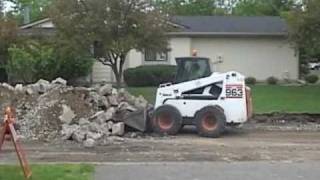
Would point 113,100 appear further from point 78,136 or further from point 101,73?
point 101,73

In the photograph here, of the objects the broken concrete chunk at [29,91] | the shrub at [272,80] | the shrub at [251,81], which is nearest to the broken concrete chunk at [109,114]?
the broken concrete chunk at [29,91]

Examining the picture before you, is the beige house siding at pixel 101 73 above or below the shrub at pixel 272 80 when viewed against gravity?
above

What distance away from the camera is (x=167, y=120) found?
63.9ft

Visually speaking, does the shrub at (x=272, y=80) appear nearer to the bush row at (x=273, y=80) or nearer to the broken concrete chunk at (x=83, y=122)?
the bush row at (x=273, y=80)

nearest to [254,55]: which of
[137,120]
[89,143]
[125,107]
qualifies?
[125,107]

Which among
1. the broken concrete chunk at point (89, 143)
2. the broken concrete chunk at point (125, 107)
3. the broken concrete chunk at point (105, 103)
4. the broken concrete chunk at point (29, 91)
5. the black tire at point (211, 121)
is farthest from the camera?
the broken concrete chunk at point (29, 91)

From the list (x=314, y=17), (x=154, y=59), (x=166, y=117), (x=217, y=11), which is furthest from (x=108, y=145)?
(x=217, y=11)

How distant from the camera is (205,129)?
19.2 metres

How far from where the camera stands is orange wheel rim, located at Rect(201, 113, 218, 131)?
1909 cm

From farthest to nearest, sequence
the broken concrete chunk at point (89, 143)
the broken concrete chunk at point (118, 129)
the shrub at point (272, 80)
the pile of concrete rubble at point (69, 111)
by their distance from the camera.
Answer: the shrub at point (272, 80), the broken concrete chunk at point (118, 129), the pile of concrete rubble at point (69, 111), the broken concrete chunk at point (89, 143)

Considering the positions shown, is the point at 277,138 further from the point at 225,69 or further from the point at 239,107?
→ the point at 225,69

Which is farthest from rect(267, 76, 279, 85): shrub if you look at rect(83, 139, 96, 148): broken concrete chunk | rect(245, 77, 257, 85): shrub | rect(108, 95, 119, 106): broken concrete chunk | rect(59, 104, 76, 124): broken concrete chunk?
A: rect(83, 139, 96, 148): broken concrete chunk

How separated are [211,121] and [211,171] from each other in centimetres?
720

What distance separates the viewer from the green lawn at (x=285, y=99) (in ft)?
84.3
